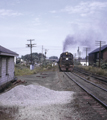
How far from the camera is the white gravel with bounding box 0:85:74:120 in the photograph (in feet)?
17.9

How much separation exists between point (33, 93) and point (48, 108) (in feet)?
7.56

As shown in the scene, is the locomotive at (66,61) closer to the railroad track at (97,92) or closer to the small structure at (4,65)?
the railroad track at (97,92)

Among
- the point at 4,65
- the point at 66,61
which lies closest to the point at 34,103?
the point at 4,65

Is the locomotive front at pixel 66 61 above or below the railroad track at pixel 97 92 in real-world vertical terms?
above

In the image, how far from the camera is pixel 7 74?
12.0 metres

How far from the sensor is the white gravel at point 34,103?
5.44m

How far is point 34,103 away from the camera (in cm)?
686

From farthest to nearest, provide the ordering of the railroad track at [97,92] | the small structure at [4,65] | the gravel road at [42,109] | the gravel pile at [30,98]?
the small structure at [4,65]
the railroad track at [97,92]
the gravel pile at [30,98]
the gravel road at [42,109]

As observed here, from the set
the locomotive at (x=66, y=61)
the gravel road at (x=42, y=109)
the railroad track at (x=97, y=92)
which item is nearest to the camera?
the gravel road at (x=42, y=109)

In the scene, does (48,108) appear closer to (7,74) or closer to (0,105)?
(0,105)

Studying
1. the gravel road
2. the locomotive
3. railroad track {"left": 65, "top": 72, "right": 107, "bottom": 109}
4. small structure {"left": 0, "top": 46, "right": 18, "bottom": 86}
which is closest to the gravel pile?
the gravel road

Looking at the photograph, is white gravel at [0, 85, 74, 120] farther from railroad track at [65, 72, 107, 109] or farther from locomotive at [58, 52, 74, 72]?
locomotive at [58, 52, 74, 72]

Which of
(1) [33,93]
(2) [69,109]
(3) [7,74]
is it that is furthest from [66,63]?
(2) [69,109]

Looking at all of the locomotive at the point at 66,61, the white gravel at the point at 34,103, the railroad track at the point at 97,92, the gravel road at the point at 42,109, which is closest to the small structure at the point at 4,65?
the white gravel at the point at 34,103
